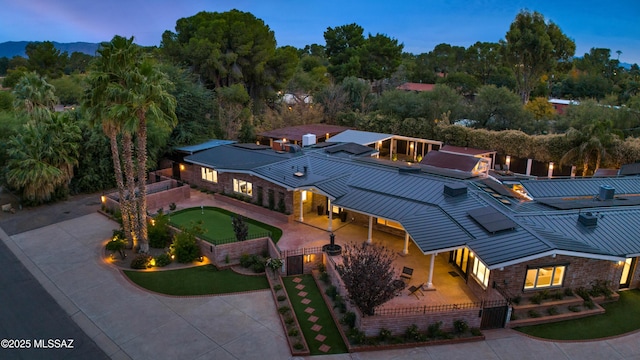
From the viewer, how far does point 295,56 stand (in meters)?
53.8

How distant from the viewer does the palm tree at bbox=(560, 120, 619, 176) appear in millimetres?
33594

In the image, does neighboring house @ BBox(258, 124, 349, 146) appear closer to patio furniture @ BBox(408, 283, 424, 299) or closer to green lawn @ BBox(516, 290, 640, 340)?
patio furniture @ BBox(408, 283, 424, 299)

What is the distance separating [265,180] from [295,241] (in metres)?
6.62

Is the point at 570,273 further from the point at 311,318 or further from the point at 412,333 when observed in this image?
the point at 311,318

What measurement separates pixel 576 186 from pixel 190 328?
982 inches

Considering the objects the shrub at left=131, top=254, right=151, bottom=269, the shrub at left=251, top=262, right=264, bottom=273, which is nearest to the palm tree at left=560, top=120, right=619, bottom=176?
the shrub at left=251, top=262, right=264, bottom=273

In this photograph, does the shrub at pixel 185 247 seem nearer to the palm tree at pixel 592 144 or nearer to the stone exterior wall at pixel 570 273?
the stone exterior wall at pixel 570 273

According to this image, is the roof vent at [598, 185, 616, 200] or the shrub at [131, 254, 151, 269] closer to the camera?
the shrub at [131, 254, 151, 269]

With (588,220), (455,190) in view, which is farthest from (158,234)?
(588,220)

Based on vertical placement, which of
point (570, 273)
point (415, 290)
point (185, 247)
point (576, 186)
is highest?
point (576, 186)

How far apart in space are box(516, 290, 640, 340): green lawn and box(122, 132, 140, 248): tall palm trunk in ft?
65.3

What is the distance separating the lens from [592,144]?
3378cm

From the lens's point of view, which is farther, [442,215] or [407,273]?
[442,215]

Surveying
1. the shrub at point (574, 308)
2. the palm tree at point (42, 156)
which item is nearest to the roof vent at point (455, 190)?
the shrub at point (574, 308)
